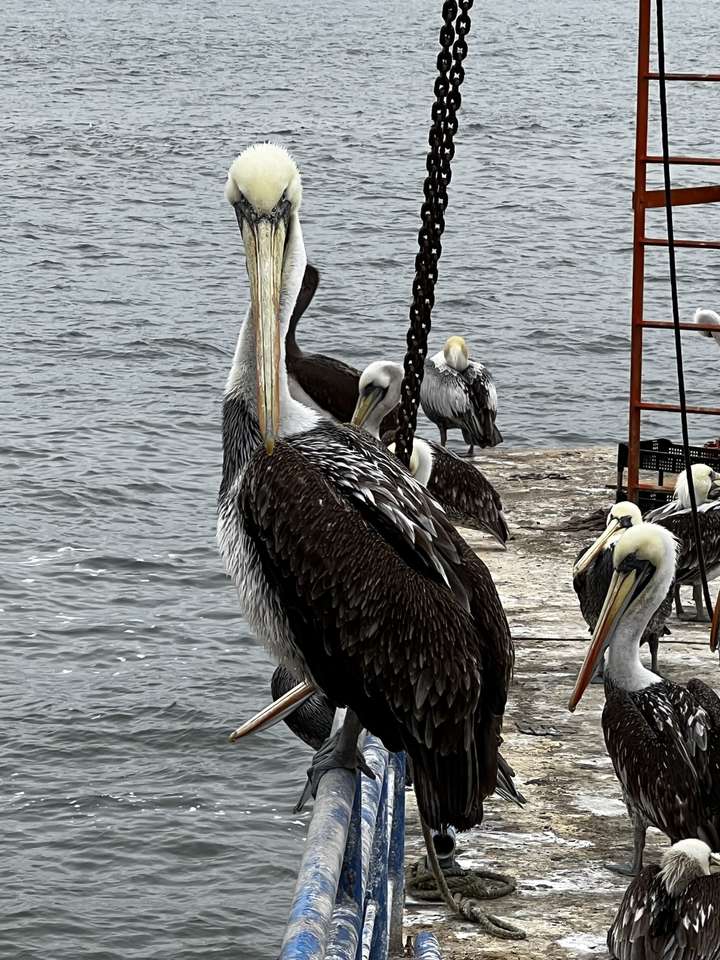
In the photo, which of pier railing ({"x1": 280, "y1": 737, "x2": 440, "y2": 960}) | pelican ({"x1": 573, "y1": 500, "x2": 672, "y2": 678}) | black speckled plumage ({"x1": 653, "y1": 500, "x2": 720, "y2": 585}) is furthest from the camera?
black speckled plumage ({"x1": 653, "y1": 500, "x2": 720, "y2": 585})

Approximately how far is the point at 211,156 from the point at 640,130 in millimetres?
18584

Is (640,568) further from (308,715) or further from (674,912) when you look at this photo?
(674,912)

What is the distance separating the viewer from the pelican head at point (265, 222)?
3.80m

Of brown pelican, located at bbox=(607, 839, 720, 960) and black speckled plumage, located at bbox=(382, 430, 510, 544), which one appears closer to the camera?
brown pelican, located at bbox=(607, 839, 720, 960)

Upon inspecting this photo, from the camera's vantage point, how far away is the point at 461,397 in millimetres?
11523

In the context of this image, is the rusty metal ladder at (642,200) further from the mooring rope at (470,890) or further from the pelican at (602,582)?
the mooring rope at (470,890)

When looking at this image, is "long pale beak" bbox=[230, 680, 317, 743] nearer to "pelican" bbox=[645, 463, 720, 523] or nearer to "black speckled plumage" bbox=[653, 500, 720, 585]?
"black speckled plumage" bbox=[653, 500, 720, 585]

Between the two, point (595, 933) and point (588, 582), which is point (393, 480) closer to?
point (595, 933)

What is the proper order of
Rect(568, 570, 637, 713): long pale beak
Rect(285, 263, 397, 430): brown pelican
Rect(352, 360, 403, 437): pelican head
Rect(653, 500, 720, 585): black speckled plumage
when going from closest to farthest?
Rect(568, 570, 637, 713): long pale beak
Rect(653, 500, 720, 585): black speckled plumage
Rect(352, 360, 403, 437): pelican head
Rect(285, 263, 397, 430): brown pelican

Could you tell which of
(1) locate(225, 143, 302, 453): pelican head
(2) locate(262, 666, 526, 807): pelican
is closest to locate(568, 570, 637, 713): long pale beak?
(2) locate(262, 666, 526, 807): pelican

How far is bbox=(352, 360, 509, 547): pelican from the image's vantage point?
26.6 feet

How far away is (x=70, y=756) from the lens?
7965mm

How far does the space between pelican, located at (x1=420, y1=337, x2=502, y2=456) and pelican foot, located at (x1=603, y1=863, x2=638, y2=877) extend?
6.45m

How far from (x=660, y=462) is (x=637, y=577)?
139 inches
